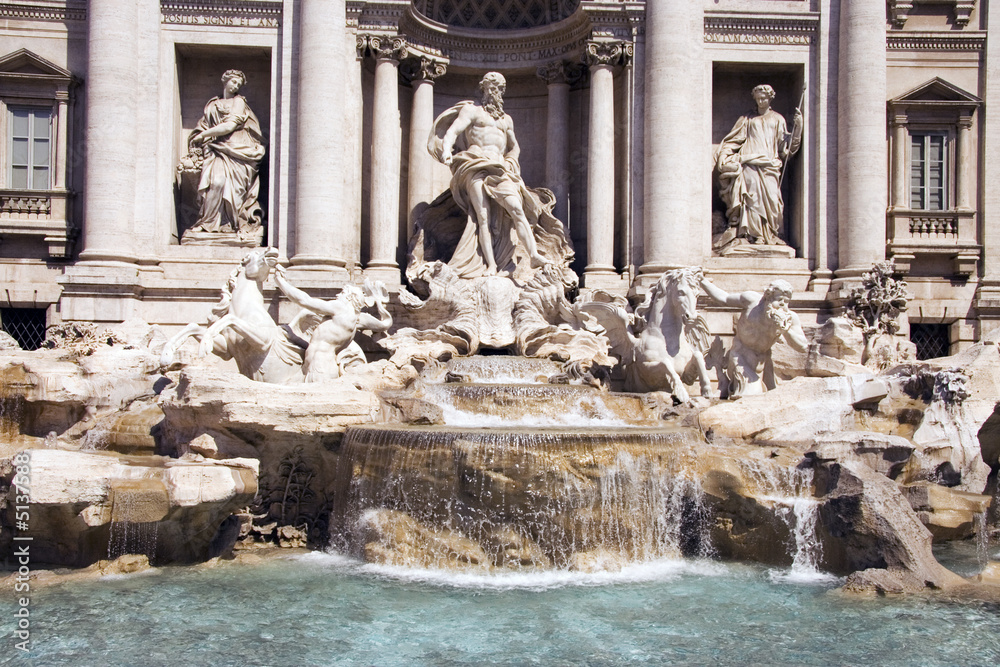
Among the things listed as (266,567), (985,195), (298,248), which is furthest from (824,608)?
(985,195)

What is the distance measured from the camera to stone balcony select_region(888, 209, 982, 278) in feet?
53.4

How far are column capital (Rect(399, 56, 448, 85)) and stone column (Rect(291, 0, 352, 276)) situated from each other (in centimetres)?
168

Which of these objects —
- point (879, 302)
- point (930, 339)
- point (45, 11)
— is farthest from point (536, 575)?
point (45, 11)

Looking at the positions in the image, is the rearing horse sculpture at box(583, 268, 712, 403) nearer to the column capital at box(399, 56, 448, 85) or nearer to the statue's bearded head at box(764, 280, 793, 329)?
the statue's bearded head at box(764, 280, 793, 329)

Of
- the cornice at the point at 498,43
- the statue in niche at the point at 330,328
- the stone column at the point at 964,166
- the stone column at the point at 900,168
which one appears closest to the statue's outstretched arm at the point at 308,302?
the statue in niche at the point at 330,328

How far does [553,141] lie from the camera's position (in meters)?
17.0

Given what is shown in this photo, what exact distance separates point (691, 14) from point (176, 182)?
9.48 meters

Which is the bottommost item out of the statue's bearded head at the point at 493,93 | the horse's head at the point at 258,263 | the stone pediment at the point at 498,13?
the horse's head at the point at 258,263

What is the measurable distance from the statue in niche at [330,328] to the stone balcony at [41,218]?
16.3 feet

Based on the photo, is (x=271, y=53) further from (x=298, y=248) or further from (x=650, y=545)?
(x=650, y=545)

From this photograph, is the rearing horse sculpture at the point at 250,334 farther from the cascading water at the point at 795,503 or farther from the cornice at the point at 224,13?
the cascading water at the point at 795,503

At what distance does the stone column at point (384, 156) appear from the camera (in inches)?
619

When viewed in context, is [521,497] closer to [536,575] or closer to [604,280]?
[536,575]

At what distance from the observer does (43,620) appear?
24.9ft
